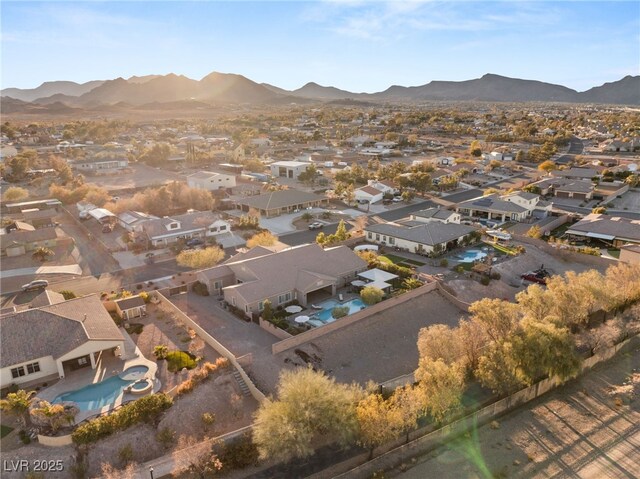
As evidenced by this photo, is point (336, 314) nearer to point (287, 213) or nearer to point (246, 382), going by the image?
point (246, 382)

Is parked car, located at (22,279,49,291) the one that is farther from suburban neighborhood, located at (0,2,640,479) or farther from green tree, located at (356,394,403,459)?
green tree, located at (356,394,403,459)

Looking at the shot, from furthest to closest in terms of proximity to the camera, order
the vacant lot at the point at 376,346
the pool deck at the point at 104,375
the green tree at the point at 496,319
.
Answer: the vacant lot at the point at 376,346 → the green tree at the point at 496,319 → the pool deck at the point at 104,375

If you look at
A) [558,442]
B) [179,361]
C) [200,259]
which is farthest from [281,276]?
[558,442]

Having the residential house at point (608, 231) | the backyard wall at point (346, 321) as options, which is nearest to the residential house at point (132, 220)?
the backyard wall at point (346, 321)

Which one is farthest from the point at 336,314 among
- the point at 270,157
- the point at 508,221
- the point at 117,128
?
the point at 117,128

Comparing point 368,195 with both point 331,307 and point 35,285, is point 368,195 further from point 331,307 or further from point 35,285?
point 35,285

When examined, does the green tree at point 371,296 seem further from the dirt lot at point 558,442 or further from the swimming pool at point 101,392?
the swimming pool at point 101,392
